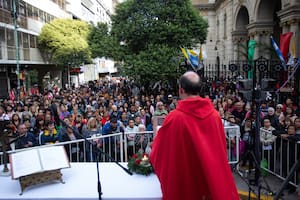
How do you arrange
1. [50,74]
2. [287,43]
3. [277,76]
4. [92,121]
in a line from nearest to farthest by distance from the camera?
[92,121] → [287,43] → [277,76] → [50,74]

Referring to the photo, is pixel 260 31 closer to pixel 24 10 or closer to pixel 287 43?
pixel 287 43

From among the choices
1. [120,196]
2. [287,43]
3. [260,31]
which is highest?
[260,31]

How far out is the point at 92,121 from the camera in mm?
8766

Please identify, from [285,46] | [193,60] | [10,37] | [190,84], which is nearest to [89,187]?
[190,84]

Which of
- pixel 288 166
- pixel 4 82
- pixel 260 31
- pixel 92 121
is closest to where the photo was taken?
pixel 288 166

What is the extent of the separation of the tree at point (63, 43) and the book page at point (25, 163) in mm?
27633

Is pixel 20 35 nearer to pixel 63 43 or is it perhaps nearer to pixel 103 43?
pixel 63 43

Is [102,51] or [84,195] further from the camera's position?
[102,51]

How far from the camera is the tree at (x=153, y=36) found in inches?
679

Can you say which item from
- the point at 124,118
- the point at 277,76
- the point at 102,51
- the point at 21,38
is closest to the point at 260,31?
the point at 277,76

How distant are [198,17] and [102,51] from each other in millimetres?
6479

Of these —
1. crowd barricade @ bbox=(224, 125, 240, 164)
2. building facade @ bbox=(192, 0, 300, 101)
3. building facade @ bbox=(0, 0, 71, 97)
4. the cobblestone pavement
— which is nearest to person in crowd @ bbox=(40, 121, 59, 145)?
crowd barricade @ bbox=(224, 125, 240, 164)

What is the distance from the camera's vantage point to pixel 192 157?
278 cm

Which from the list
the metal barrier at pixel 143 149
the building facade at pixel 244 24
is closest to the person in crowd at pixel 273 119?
the metal barrier at pixel 143 149
